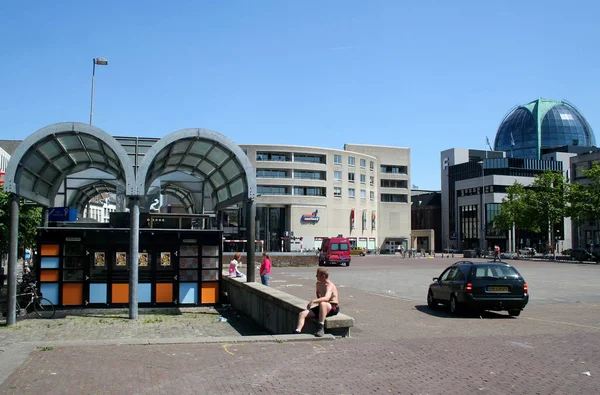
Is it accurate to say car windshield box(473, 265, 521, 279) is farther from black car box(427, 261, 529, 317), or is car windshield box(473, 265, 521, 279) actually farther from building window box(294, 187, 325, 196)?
building window box(294, 187, 325, 196)

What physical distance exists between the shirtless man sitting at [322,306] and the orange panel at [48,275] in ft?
29.0

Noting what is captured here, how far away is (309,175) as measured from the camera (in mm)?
96000

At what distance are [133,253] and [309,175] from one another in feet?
267

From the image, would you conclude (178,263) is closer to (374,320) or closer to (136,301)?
(136,301)

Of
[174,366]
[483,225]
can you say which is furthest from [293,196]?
[174,366]

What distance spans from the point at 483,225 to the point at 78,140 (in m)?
97.8

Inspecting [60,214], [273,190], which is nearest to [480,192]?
[273,190]

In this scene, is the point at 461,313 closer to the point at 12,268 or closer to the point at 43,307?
the point at 43,307

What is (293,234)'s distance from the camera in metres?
92.8

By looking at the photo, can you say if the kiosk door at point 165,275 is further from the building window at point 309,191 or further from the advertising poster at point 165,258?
the building window at point 309,191

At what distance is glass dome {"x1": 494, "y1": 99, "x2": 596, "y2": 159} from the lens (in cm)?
13238

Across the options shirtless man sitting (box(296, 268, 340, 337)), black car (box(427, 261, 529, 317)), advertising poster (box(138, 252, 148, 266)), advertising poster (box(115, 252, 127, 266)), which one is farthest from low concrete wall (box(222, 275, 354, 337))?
black car (box(427, 261, 529, 317))

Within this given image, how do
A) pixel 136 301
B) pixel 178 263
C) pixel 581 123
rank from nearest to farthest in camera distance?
pixel 136 301
pixel 178 263
pixel 581 123

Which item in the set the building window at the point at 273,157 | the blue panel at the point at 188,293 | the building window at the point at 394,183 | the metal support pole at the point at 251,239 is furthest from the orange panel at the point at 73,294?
the building window at the point at 394,183
